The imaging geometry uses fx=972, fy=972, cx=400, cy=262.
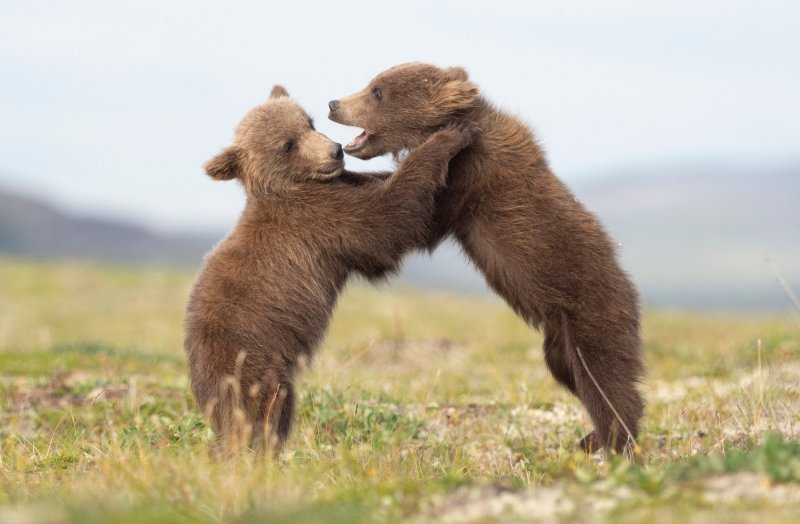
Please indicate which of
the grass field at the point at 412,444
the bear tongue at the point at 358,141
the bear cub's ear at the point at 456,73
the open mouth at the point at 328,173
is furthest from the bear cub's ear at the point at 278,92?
the grass field at the point at 412,444

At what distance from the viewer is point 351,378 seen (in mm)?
8250

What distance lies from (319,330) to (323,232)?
2.02 ft

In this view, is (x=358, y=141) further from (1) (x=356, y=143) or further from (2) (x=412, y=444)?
(2) (x=412, y=444)

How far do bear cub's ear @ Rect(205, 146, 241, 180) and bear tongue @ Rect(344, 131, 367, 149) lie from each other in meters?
0.78

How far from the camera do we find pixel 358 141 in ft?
22.2

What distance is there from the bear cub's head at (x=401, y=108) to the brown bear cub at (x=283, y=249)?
35 centimetres

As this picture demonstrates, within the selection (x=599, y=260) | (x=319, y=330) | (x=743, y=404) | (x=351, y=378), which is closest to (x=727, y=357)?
(x=743, y=404)

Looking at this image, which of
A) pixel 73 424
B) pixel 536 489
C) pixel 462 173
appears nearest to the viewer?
pixel 536 489

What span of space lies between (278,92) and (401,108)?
94 cm

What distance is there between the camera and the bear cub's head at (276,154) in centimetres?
624

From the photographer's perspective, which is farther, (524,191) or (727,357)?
(727,357)

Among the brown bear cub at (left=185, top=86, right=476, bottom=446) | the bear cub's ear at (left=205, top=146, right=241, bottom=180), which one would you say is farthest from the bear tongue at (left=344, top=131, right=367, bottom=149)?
the bear cub's ear at (left=205, top=146, right=241, bottom=180)

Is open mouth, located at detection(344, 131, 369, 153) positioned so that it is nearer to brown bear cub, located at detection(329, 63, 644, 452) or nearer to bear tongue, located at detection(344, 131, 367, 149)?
bear tongue, located at detection(344, 131, 367, 149)

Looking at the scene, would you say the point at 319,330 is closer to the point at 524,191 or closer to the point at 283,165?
the point at 283,165
